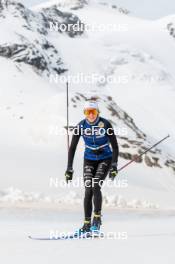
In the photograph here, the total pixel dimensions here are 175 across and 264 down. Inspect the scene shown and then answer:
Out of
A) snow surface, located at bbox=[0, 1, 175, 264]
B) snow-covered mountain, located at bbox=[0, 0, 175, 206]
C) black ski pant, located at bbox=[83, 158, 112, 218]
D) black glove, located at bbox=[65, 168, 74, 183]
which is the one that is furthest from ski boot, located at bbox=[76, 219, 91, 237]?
snow-covered mountain, located at bbox=[0, 0, 175, 206]

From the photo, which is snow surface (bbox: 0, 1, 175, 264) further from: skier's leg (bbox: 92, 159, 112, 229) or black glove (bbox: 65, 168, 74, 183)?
black glove (bbox: 65, 168, 74, 183)

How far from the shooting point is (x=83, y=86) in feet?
230

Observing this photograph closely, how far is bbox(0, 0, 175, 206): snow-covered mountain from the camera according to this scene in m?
25.5

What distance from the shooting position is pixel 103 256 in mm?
6125

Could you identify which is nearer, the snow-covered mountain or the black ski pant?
the black ski pant

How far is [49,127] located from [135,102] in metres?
41.0

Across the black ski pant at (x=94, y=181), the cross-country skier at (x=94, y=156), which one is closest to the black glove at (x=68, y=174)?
the cross-country skier at (x=94, y=156)

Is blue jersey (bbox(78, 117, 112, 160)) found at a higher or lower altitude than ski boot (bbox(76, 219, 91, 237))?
higher

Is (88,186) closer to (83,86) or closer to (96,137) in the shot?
(96,137)

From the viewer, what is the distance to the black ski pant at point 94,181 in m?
8.36

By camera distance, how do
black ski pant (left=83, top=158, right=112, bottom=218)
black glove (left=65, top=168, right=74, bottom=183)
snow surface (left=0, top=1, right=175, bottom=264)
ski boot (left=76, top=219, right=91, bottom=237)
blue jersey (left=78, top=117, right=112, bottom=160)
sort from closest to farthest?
1. snow surface (left=0, top=1, right=175, bottom=264)
2. ski boot (left=76, top=219, right=91, bottom=237)
3. black ski pant (left=83, top=158, right=112, bottom=218)
4. black glove (left=65, top=168, right=74, bottom=183)
5. blue jersey (left=78, top=117, right=112, bottom=160)

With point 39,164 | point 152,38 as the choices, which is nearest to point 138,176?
point 39,164

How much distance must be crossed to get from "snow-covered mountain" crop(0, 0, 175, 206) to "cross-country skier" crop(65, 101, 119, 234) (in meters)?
11.0

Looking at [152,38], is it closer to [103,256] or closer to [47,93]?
Answer: [47,93]
